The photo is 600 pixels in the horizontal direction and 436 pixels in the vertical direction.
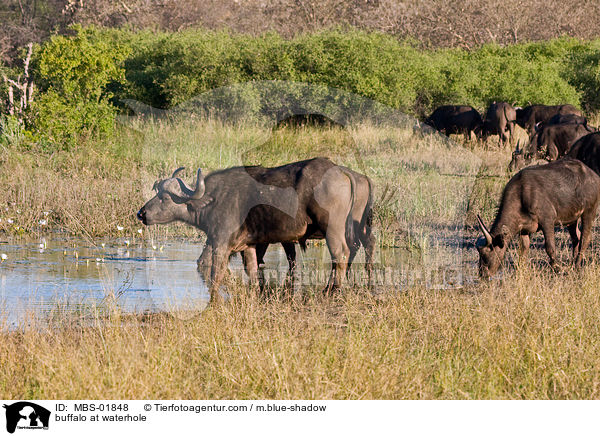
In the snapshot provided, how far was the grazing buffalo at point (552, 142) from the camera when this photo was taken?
15.4 metres

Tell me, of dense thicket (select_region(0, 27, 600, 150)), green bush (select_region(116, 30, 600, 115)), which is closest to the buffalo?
dense thicket (select_region(0, 27, 600, 150))

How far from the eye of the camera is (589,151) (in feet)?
39.1

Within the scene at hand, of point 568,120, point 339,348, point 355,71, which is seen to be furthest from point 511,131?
point 339,348

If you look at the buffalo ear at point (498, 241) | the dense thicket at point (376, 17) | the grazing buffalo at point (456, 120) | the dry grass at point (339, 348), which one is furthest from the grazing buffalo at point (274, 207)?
the dense thicket at point (376, 17)

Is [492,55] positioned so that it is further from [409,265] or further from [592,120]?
[409,265]

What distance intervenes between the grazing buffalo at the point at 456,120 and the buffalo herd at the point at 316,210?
43.3 feet

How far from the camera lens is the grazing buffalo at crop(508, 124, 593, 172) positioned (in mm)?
15406

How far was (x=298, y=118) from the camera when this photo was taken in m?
22.4

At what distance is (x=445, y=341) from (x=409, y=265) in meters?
3.19

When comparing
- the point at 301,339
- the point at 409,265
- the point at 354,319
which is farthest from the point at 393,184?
the point at 301,339

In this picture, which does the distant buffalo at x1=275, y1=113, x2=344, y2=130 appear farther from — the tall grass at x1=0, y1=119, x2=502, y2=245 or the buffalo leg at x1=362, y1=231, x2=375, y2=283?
the buffalo leg at x1=362, y1=231, x2=375, y2=283

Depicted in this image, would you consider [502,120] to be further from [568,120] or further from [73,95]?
[73,95]
